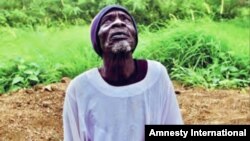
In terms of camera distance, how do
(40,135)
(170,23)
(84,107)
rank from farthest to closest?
(170,23)
(40,135)
(84,107)

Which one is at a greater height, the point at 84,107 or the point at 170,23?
the point at 170,23

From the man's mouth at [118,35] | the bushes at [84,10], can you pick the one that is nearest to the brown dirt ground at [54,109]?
the bushes at [84,10]

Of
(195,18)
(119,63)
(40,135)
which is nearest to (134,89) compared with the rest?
(119,63)

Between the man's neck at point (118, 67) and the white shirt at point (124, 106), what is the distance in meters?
0.03

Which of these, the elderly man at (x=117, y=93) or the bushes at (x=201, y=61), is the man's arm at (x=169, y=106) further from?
the bushes at (x=201, y=61)

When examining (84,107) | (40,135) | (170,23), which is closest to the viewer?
(84,107)

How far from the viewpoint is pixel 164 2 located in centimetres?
360

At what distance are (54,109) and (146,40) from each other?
549 mm

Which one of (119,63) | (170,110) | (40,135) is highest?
(119,63)

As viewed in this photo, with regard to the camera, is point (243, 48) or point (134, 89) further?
point (243, 48)

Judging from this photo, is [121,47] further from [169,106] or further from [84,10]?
[84,10]

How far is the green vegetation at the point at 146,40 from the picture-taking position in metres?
3.45

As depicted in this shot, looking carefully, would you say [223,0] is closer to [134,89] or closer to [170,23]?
[170,23]

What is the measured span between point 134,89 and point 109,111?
12 centimetres
